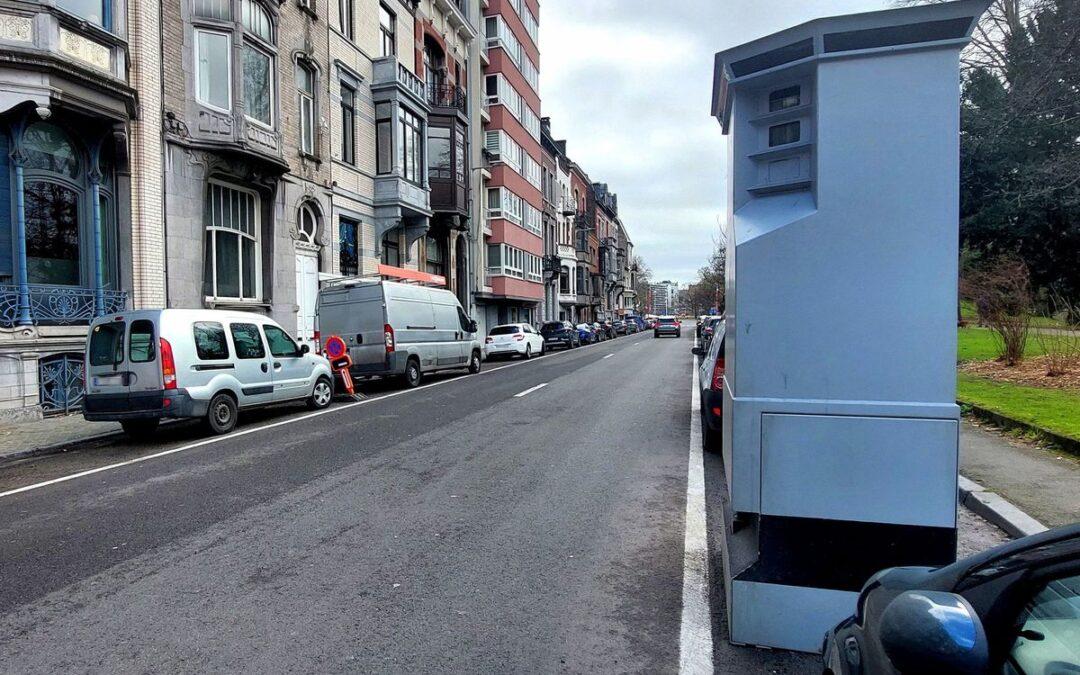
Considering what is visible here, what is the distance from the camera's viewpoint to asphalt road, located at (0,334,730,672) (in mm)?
3309

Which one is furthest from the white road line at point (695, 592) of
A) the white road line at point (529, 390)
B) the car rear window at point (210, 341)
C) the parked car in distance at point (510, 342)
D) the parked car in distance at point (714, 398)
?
the parked car in distance at point (510, 342)

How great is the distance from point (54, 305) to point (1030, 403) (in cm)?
1658

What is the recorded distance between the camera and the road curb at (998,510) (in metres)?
4.87

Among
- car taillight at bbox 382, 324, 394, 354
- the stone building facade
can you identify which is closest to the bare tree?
car taillight at bbox 382, 324, 394, 354

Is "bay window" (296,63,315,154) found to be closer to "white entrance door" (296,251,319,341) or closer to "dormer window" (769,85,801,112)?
"white entrance door" (296,251,319,341)

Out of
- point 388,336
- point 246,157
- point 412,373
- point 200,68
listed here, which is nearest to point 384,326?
point 388,336

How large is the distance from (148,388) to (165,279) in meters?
6.48

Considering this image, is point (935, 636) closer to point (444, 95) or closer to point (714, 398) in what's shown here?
point (714, 398)

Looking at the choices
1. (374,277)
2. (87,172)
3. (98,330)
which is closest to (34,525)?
(98,330)

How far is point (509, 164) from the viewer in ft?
123

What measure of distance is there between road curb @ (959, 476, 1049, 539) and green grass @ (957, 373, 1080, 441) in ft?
7.74

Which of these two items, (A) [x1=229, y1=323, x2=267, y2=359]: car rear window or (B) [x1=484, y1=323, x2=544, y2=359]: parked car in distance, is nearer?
(A) [x1=229, y1=323, x2=267, y2=359]: car rear window

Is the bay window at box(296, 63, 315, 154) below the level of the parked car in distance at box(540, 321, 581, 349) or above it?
above

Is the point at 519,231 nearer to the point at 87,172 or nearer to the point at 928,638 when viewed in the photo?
the point at 87,172
